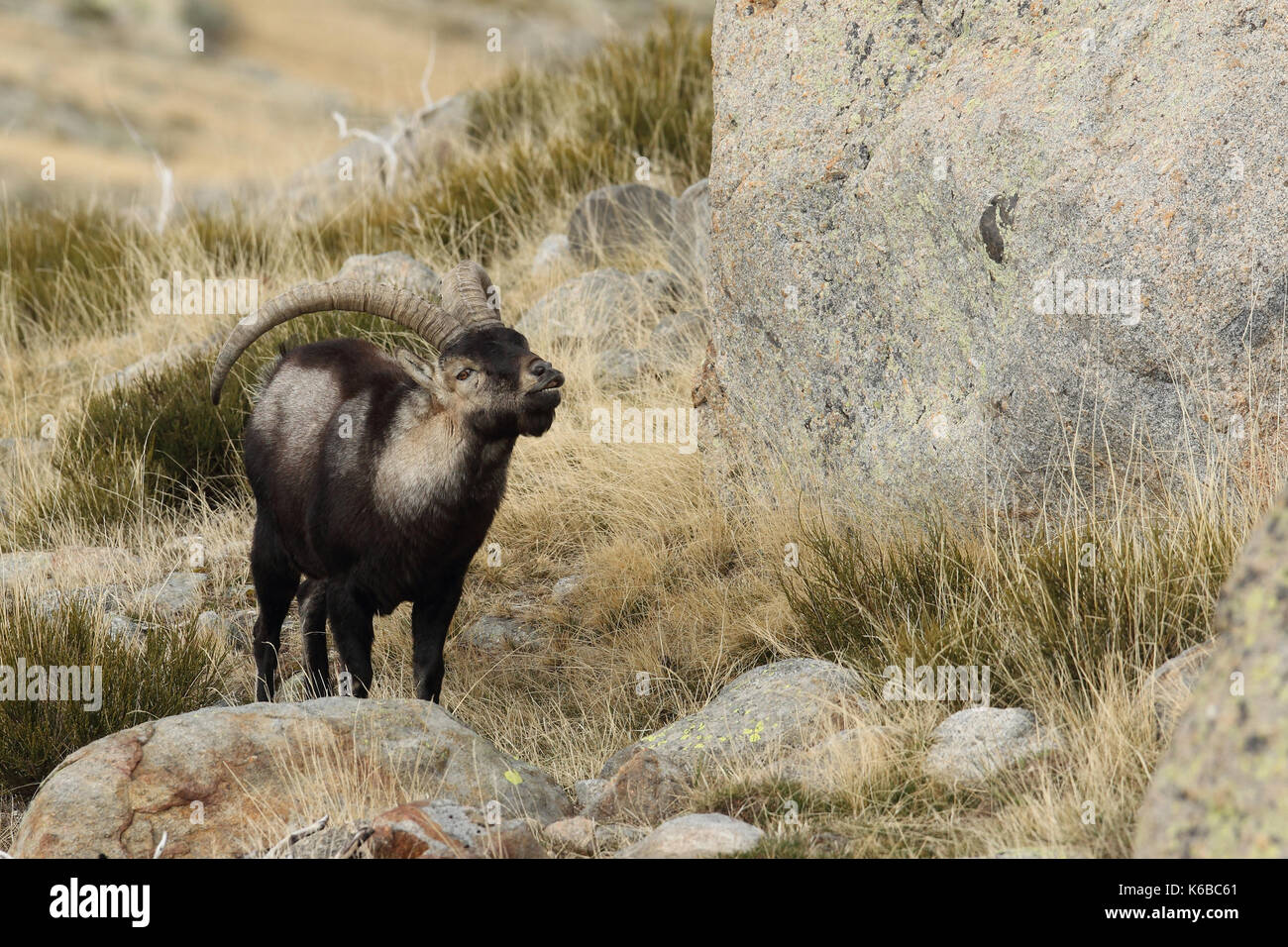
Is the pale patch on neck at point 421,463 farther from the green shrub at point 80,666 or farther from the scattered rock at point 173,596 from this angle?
the scattered rock at point 173,596

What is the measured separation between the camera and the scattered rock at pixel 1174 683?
3.91 m

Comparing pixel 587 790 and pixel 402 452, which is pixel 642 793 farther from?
pixel 402 452

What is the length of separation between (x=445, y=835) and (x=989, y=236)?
9.64ft

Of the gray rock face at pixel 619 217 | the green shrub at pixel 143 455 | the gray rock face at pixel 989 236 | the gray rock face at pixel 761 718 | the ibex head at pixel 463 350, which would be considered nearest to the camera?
the gray rock face at pixel 761 718

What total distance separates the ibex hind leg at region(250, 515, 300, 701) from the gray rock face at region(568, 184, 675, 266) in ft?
14.5

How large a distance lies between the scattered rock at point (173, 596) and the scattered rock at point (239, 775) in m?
2.22

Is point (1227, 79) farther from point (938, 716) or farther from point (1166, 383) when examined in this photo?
point (938, 716)

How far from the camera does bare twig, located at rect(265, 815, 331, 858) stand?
376 centimetres

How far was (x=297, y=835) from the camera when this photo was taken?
380 cm

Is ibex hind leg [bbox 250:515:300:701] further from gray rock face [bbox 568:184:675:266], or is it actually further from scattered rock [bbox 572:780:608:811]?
gray rock face [bbox 568:184:675:266]

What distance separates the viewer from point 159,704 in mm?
5492

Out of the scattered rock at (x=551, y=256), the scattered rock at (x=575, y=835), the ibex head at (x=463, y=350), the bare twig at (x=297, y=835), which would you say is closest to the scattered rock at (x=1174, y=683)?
the scattered rock at (x=575, y=835)

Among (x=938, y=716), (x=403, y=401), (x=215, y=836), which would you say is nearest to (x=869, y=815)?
(x=938, y=716)

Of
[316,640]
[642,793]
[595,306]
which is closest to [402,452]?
[316,640]
